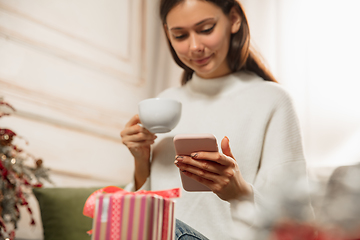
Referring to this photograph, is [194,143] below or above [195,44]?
below

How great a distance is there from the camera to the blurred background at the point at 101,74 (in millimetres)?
1491

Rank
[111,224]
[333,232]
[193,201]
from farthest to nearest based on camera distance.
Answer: [193,201], [111,224], [333,232]

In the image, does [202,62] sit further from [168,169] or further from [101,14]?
[101,14]

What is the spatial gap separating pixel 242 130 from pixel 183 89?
1.19 feet

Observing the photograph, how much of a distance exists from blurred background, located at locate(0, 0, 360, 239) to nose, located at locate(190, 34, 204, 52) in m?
0.38

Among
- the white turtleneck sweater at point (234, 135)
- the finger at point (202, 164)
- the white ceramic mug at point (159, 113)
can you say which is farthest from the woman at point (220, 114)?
the finger at point (202, 164)

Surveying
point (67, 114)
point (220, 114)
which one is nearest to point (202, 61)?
point (220, 114)

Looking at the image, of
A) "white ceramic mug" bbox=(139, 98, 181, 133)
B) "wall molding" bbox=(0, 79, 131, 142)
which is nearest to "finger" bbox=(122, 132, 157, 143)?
"white ceramic mug" bbox=(139, 98, 181, 133)

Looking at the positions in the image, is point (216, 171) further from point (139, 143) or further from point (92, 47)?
point (92, 47)

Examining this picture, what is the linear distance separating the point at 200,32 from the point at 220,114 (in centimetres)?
29

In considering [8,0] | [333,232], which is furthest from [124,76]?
[333,232]

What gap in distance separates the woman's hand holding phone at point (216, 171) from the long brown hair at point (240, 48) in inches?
20.6

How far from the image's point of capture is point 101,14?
6.45ft

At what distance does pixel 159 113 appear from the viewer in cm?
81
